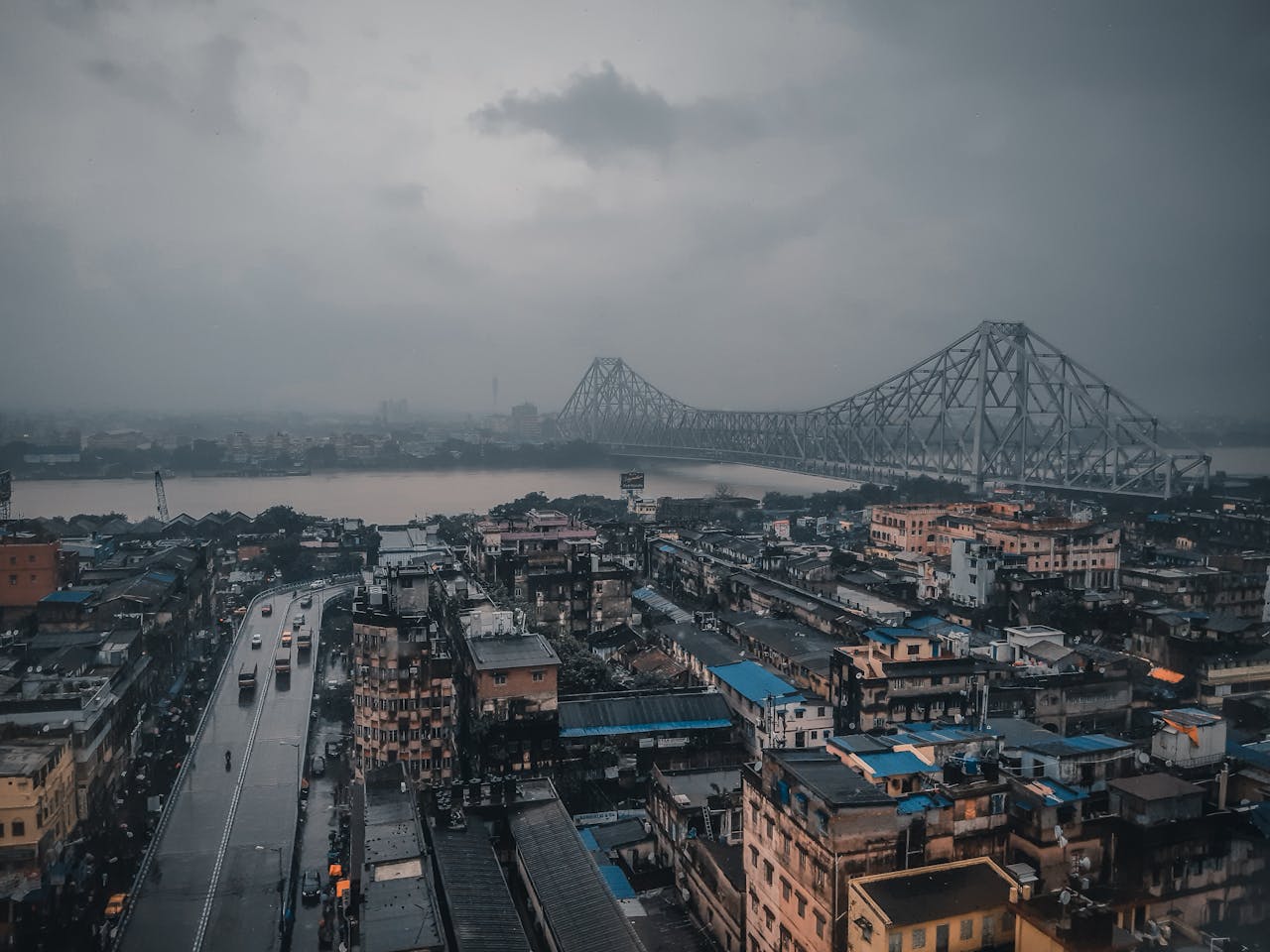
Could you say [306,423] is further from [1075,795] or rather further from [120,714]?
[1075,795]

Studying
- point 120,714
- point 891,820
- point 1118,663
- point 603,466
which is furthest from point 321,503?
point 891,820

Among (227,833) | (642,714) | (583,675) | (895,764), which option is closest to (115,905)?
(227,833)

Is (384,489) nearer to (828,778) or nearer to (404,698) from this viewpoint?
(404,698)

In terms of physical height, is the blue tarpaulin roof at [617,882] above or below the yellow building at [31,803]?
below

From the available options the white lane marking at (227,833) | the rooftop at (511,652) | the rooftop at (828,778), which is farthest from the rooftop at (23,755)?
the rooftop at (828,778)

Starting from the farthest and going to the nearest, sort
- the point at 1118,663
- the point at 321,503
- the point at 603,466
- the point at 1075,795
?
the point at 603,466 → the point at 321,503 → the point at 1118,663 → the point at 1075,795

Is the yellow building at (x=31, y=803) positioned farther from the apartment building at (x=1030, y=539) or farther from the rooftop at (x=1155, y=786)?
the apartment building at (x=1030, y=539)
